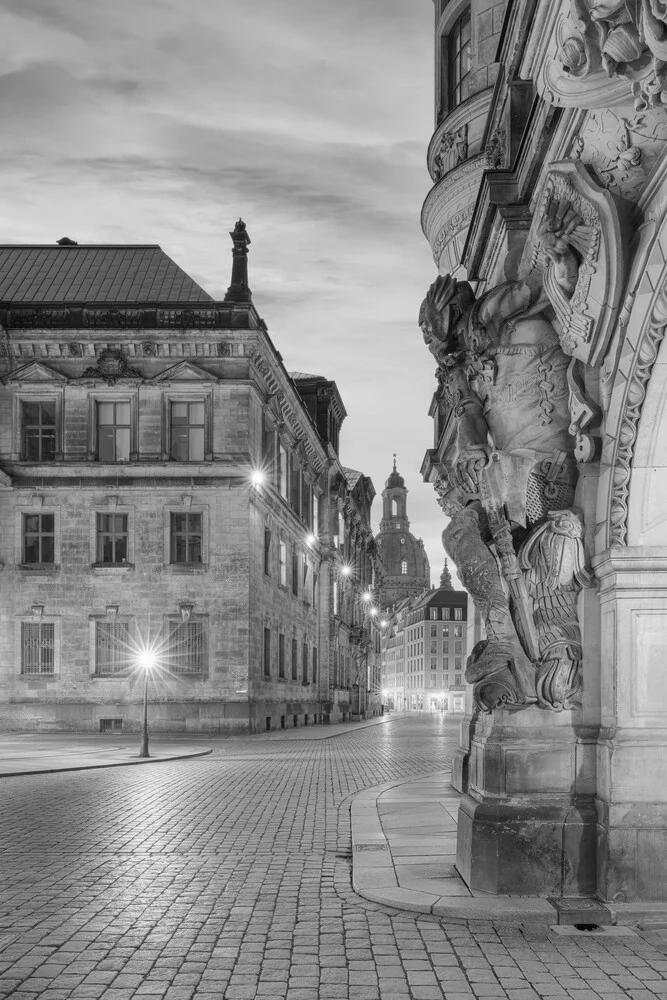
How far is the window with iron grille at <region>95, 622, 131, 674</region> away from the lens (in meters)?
38.1

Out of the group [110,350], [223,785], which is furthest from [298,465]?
[223,785]

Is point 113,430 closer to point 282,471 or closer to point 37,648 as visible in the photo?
point 37,648

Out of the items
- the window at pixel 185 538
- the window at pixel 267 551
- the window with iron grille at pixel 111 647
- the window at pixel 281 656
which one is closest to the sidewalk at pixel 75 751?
the window with iron grille at pixel 111 647

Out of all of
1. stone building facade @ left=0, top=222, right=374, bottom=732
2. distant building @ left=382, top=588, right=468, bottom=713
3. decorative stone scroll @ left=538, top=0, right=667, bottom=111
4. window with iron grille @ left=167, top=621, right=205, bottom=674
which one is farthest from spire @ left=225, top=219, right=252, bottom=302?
distant building @ left=382, top=588, right=468, bottom=713

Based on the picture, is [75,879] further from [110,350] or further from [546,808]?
[110,350]

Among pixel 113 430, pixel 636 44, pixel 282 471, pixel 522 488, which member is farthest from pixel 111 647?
pixel 636 44

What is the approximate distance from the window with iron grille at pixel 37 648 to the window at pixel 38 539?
2375 mm

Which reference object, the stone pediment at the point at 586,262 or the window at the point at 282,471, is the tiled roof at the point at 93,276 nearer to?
the window at the point at 282,471

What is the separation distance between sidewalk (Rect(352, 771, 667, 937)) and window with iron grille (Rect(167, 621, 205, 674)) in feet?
79.4

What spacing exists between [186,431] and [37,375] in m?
5.83

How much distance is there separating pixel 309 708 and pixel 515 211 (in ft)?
152

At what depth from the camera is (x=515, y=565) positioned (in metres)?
8.61

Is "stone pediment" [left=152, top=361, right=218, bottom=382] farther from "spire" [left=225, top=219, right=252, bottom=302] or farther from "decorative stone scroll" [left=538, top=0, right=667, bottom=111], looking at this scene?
"decorative stone scroll" [left=538, top=0, right=667, bottom=111]

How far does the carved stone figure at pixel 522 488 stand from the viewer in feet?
27.2
